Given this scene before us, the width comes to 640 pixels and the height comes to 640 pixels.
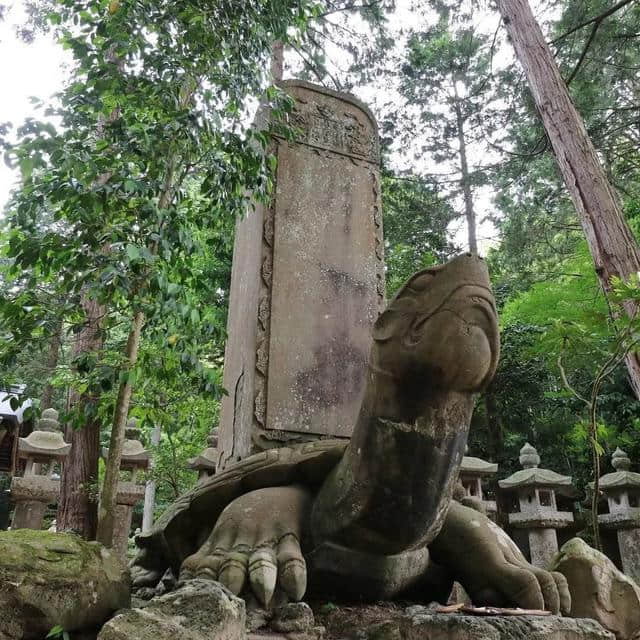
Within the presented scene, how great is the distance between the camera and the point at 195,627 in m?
1.34

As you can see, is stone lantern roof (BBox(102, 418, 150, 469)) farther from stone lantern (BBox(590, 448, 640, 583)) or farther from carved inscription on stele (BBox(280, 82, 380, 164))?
stone lantern (BBox(590, 448, 640, 583))

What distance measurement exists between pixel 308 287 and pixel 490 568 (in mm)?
1809

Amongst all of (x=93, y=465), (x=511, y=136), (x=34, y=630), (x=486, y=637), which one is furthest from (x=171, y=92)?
(x=511, y=136)

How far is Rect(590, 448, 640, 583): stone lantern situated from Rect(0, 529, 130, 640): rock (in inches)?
→ 203

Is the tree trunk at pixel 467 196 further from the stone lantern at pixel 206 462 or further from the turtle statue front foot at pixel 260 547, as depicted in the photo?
the turtle statue front foot at pixel 260 547

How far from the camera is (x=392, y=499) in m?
1.99

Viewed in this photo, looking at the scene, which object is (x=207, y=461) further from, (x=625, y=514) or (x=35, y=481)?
(x=625, y=514)

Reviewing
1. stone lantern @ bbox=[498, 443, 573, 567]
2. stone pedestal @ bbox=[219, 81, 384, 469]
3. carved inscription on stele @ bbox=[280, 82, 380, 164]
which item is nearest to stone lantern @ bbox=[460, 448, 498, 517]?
stone lantern @ bbox=[498, 443, 573, 567]

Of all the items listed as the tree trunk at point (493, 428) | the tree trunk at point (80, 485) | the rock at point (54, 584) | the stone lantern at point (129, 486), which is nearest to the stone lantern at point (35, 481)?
the tree trunk at point (80, 485)

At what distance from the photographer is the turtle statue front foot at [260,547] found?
187 centimetres

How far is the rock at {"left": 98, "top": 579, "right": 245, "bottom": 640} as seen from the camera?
1.26m

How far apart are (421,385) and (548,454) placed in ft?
33.7

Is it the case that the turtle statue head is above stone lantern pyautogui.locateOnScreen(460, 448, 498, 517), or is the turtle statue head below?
above

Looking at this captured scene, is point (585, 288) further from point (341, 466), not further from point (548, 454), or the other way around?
point (341, 466)
